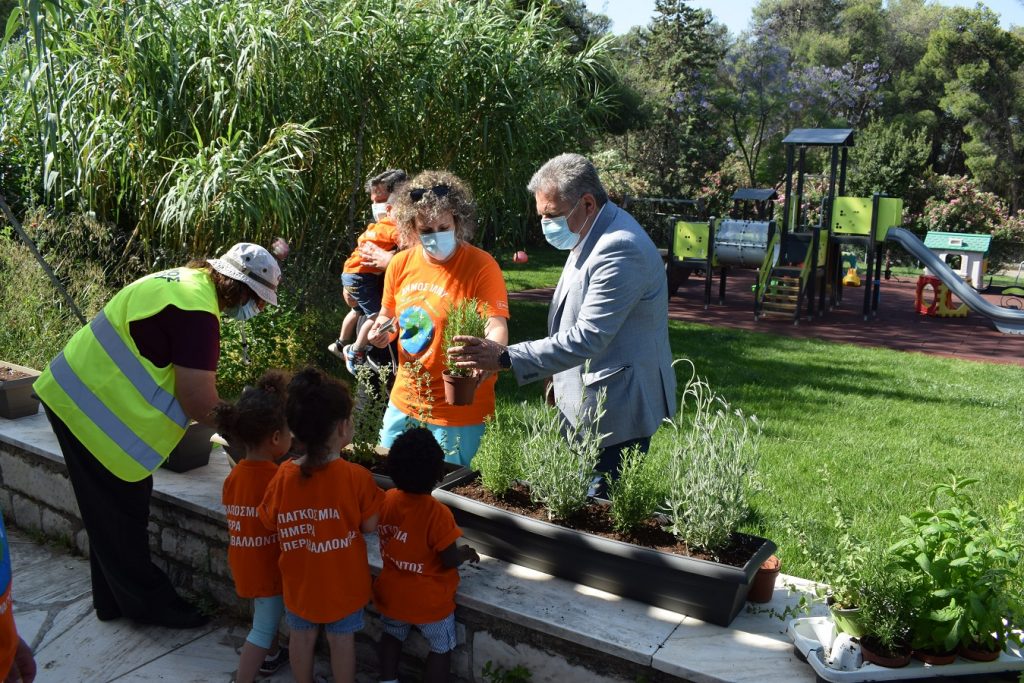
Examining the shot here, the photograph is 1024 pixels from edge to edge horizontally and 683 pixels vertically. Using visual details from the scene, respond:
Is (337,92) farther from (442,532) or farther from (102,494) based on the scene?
(442,532)

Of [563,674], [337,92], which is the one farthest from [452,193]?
[337,92]

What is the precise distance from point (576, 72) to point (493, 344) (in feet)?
21.2

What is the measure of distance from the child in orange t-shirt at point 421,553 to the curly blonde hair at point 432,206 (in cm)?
98

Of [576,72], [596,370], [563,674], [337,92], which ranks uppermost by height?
[576,72]

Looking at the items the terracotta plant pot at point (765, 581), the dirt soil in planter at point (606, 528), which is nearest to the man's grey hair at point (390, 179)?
the dirt soil in planter at point (606, 528)

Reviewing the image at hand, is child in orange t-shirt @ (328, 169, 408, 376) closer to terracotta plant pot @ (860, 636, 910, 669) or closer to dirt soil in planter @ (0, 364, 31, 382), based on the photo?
dirt soil in planter @ (0, 364, 31, 382)

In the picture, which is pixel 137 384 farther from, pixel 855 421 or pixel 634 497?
pixel 855 421

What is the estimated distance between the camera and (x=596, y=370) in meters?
3.01

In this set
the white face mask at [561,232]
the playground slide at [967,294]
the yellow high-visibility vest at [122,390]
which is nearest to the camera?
the yellow high-visibility vest at [122,390]

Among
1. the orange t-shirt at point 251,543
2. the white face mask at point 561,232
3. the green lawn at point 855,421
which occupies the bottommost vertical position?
the green lawn at point 855,421

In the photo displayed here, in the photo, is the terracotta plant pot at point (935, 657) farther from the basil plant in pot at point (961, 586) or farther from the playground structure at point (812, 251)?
the playground structure at point (812, 251)

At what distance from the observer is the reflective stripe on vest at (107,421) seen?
303 centimetres

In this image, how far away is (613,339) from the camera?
9.77 feet

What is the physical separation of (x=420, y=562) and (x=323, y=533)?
299mm
